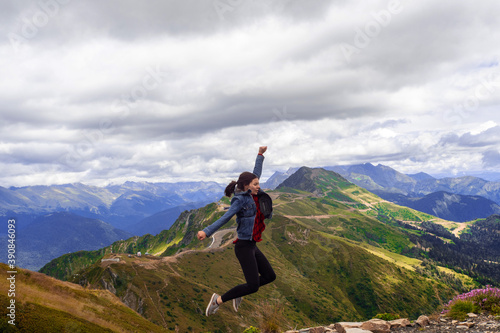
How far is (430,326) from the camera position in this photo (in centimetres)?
1148

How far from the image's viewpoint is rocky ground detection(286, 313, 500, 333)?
10180 millimetres

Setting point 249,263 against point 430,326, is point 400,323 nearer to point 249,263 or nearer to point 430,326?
point 430,326

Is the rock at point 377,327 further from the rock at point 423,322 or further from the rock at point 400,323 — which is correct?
the rock at point 423,322

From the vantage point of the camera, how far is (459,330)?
401 inches

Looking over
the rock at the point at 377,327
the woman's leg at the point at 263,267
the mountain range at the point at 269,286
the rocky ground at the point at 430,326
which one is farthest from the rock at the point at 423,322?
the woman's leg at the point at 263,267

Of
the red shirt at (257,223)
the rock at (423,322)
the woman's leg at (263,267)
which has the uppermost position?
the red shirt at (257,223)

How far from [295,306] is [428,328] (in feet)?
393

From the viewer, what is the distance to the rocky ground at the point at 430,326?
33.4 feet

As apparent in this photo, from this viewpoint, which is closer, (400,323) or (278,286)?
(400,323)

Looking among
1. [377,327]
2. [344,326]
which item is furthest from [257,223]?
[377,327]

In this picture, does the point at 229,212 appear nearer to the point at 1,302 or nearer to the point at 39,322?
the point at 39,322

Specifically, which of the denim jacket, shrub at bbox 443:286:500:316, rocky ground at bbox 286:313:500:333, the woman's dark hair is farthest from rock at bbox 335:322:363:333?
the woman's dark hair

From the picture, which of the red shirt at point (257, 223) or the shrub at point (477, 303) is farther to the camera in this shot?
the shrub at point (477, 303)

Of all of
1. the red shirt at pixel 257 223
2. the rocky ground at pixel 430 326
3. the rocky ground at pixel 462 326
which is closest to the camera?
the red shirt at pixel 257 223
